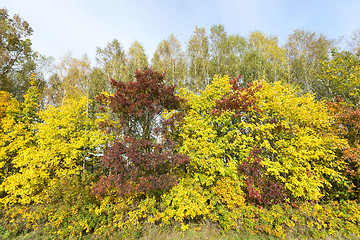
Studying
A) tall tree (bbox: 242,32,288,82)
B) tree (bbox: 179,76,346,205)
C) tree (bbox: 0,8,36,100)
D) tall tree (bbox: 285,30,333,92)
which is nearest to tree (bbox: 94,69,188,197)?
tree (bbox: 179,76,346,205)

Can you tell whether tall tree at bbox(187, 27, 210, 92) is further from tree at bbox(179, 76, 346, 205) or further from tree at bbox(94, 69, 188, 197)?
tree at bbox(94, 69, 188, 197)

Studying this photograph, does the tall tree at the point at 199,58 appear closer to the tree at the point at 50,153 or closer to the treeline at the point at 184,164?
the treeline at the point at 184,164

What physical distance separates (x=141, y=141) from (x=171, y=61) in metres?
15.8

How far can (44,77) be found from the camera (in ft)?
67.2

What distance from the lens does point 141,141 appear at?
233 inches

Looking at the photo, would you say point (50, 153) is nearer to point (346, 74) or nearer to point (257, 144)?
point (257, 144)

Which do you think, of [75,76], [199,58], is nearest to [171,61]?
[199,58]

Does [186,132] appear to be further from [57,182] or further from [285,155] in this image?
[57,182]

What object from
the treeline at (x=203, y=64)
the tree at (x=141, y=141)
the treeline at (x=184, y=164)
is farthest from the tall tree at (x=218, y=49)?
the tree at (x=141, y=141)

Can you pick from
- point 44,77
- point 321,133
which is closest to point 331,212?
point 321,133

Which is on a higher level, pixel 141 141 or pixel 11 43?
pixel 11 43

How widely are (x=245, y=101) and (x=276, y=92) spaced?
2347mm

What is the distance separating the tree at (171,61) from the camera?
62.2 feet

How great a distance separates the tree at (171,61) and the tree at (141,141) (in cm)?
1289
